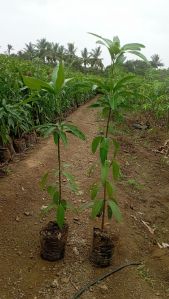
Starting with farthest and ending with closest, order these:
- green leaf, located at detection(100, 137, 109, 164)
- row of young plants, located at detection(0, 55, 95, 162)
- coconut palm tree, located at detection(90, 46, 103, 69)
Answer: coconut palm tree, located at detection(90, 46, 103, 69)
row of young plants, located at detection(0, 55, 95, 162)
green leaf, located at detection(100, 137, 109, 164)

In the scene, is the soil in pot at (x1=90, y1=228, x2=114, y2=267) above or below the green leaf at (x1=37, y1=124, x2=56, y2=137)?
below

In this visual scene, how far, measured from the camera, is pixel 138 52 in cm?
231

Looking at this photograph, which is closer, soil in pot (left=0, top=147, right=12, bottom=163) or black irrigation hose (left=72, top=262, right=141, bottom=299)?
black irrigation hose (left=72, top=262, right=141, bottom=299)

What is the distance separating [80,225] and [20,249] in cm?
67

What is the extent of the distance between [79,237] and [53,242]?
50 cm

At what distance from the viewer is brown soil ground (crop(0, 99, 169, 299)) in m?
2.47

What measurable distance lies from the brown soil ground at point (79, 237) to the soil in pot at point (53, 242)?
6cm

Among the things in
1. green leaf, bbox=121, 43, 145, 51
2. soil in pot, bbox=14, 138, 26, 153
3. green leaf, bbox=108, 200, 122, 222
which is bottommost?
soil in pot, bbox=14, 138, 26, 153

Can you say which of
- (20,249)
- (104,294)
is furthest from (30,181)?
(104,294)

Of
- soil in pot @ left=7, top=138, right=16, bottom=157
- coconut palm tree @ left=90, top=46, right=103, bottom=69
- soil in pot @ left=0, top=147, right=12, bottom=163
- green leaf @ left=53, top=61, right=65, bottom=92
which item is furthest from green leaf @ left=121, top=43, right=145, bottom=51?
coconut palm tree @ left=90, top=46, right=103, bottom=69

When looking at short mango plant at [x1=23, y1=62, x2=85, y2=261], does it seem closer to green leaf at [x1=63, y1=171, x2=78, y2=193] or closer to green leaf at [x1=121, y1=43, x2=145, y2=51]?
green leaf at [x1=63, y1=171, x2=78, y2=193]

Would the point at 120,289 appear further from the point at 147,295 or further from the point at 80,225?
the point at 80,225

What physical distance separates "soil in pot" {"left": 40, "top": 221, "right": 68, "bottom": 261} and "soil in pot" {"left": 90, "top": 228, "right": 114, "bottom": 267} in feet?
0.83

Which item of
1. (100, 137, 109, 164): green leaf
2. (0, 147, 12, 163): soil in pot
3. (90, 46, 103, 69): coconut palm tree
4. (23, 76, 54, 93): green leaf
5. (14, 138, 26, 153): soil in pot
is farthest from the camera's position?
(90, 46, 103, 69): coconut palm tree
